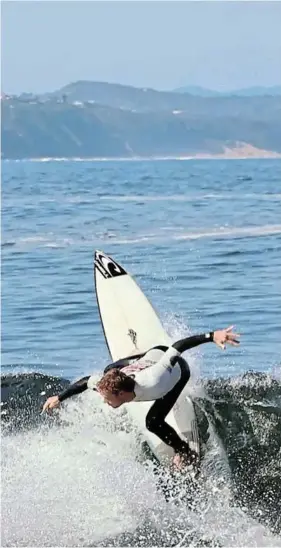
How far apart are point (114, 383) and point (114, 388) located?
0.12ft

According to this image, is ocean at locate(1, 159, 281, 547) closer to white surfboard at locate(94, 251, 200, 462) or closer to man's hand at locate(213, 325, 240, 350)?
white surfboard at locate(94, 251, 200, 462)

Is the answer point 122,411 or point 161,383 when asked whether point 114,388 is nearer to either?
point 161,383

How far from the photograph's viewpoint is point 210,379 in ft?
36.7

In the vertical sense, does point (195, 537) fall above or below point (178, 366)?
below

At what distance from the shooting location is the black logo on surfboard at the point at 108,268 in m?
10.7

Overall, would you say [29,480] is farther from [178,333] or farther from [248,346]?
[248,346]

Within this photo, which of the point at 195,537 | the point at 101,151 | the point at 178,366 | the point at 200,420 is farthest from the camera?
the point at 101,151

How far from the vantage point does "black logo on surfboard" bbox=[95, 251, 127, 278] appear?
10.7 metres

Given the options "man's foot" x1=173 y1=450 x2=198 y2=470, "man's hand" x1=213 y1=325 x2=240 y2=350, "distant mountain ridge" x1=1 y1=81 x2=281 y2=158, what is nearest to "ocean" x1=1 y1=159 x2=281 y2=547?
"man's foot" x1=173 y1=450 x2=198 y2=470

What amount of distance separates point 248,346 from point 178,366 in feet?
15.6

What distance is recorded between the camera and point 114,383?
293 inches

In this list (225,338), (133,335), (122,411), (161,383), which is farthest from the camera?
(133,335)

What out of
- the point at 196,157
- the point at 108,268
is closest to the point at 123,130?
the point at 196,157

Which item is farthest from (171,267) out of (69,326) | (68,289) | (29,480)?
(29,480)
